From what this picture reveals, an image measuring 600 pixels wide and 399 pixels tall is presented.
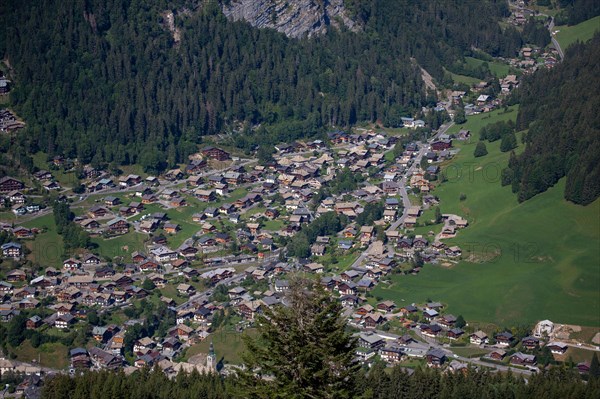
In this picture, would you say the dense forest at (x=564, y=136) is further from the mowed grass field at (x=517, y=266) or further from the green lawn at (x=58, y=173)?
the green lawn at (x=58, y=173)

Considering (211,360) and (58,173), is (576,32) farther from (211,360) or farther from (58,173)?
(211,360)

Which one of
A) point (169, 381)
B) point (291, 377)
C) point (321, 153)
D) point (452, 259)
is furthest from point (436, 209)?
point (291, 377)

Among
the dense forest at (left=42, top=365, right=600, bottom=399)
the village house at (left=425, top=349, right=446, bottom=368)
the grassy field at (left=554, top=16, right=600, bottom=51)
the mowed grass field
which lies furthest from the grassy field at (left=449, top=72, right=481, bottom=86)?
the dense forest at (left=42, top=365, right=600, bottom=399)

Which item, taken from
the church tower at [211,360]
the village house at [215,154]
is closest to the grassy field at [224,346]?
the church tower at [211,360]

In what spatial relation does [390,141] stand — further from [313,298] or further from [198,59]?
[313,298]

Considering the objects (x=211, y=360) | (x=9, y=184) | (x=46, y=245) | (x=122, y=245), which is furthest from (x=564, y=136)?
(x=9, y=184)
